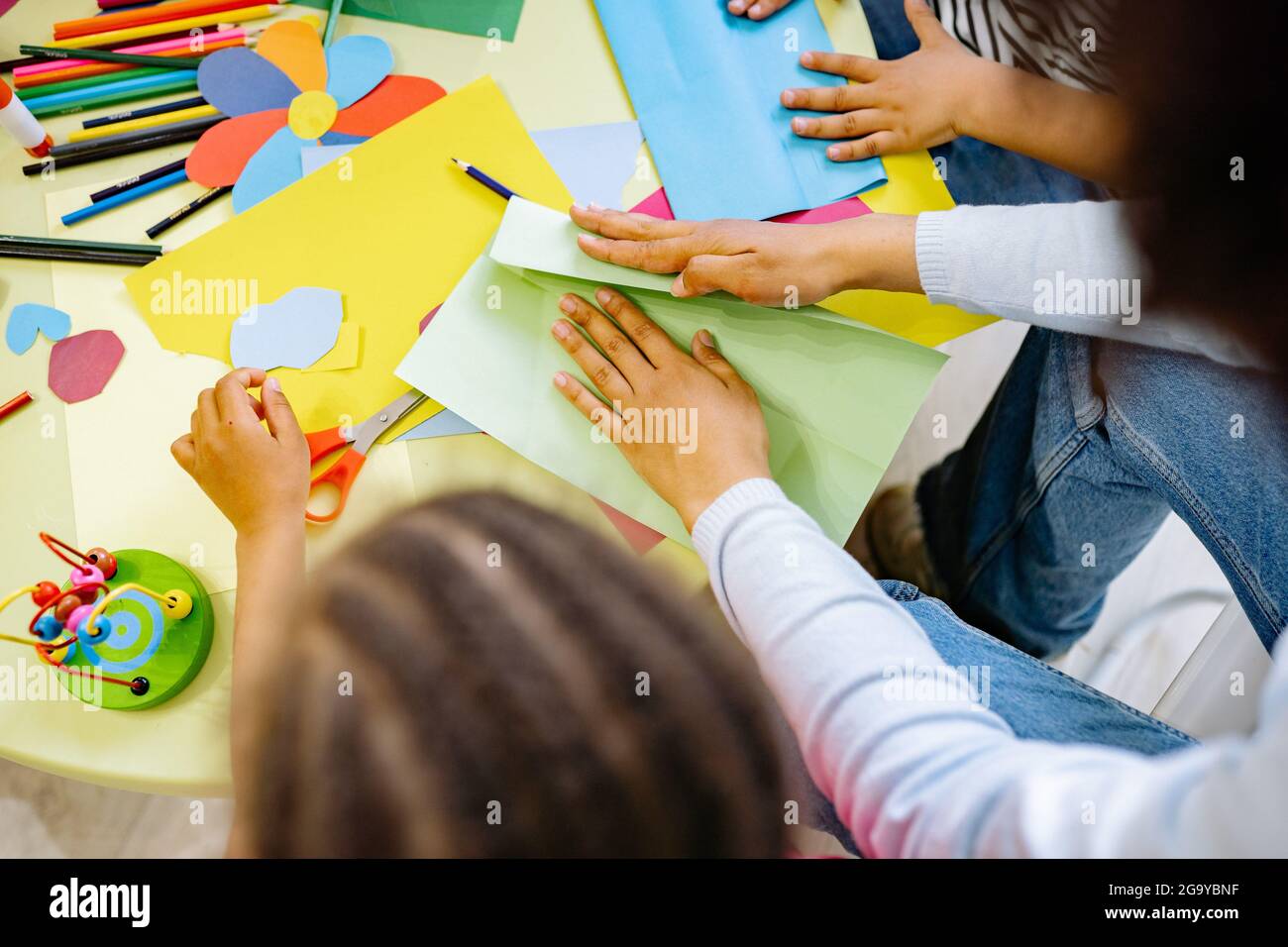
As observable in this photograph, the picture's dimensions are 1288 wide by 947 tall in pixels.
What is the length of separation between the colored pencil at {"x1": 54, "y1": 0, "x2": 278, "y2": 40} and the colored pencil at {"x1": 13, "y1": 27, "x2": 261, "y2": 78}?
0.7 inches

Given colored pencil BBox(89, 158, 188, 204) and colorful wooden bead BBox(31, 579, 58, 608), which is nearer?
colorful wooden bead BBox(31, 579, 58, 608)

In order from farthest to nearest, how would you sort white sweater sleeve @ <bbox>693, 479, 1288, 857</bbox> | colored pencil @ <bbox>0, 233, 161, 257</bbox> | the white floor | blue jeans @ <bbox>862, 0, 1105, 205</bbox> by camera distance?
the white floor → blue jeans @ <bbox>862, 0, 1105, 205</bbox> → colored pencil @ <bbox>0, 233, 161, 257</bbox> → white sweater sleeve @ <bbox>693, 479, 1288, 857</bbox>

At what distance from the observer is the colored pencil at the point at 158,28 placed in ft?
2.35

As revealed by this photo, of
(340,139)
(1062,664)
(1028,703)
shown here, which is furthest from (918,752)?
(1062,664)

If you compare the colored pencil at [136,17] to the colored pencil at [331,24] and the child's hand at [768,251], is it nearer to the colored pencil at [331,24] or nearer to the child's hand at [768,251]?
the colored pencil at [331,24]

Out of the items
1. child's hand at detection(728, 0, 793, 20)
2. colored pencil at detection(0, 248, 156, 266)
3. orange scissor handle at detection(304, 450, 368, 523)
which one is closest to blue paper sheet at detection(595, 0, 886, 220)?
child's hand at detection(728, 0, 793, 20)

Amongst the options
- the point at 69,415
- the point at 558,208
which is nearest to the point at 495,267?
the point at 558,208

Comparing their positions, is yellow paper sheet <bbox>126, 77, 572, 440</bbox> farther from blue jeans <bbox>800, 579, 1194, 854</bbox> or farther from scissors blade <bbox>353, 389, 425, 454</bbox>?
blue jeans <bbox>800, 579, 1194, 854</bbox>

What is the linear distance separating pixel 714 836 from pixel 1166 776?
20 centimetres

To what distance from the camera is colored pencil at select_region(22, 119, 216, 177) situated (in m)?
0.70

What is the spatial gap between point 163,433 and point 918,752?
59 centimetres

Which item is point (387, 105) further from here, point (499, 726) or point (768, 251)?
point (499, 726)

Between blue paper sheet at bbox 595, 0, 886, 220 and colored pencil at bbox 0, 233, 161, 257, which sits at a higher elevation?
blue paper sheet at bbox 595, 0, 886, 220

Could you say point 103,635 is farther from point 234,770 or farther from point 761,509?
point 761,509
